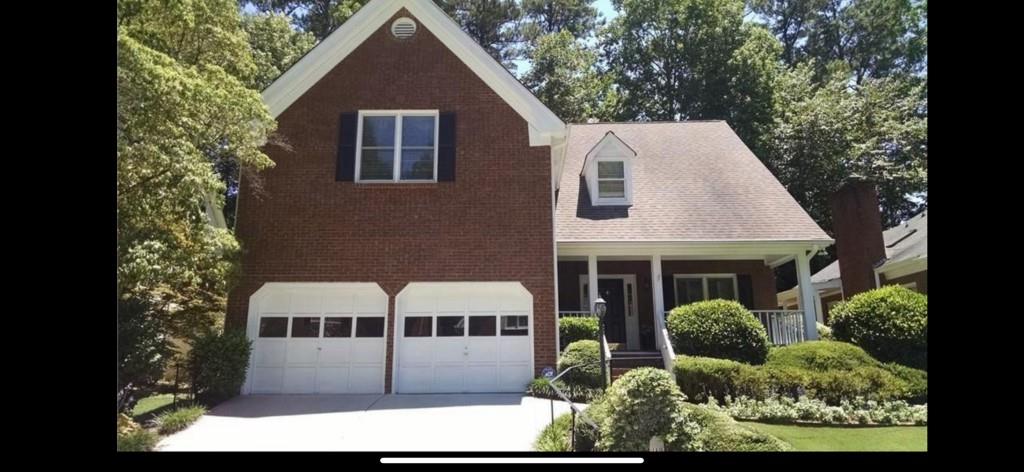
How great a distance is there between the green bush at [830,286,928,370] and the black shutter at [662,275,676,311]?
3.29 metres

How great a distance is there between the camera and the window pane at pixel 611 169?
11.8m

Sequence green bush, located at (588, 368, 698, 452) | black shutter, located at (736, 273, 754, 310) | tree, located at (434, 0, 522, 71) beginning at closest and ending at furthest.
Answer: green bush, located at (588, 368, 698, 452) < tree, located at (434, 0, 522, 71) < black shutter, located at (736, 273, 754, 310)

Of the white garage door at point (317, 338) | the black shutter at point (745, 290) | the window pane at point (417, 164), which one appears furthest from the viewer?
the black shutter at point (745, 290)

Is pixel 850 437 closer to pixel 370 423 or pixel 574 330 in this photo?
pixel 574 330

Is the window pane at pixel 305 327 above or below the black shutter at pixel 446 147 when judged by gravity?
below

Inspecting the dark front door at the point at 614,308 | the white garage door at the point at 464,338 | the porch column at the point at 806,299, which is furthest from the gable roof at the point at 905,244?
the white garage door at the point at 464,338

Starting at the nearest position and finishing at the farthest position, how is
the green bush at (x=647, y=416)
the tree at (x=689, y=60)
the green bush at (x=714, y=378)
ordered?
the green bush at (x=647, y=416) → the green bush at (x=714, y=378) → the tree at (x=689, y=60)

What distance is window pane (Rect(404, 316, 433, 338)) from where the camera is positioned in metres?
9.75

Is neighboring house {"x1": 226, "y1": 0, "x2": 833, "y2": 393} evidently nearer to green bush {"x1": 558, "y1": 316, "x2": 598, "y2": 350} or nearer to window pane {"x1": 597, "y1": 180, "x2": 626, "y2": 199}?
green bush {"x1": 558, "y1": 316, "x2": 598, "y2": 350}

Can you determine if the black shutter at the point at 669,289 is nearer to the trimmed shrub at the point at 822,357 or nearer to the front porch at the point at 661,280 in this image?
the front porch at the point at 661,280

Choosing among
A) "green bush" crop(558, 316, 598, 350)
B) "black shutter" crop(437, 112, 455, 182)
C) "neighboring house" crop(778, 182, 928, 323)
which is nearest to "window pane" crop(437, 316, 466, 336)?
"green bush" crop(558, 316, 598, 350)

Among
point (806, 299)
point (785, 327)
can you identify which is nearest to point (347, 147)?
point (785, 327)

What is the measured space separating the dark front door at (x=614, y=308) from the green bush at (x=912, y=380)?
4.68 meters

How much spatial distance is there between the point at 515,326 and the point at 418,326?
1.59 metres
